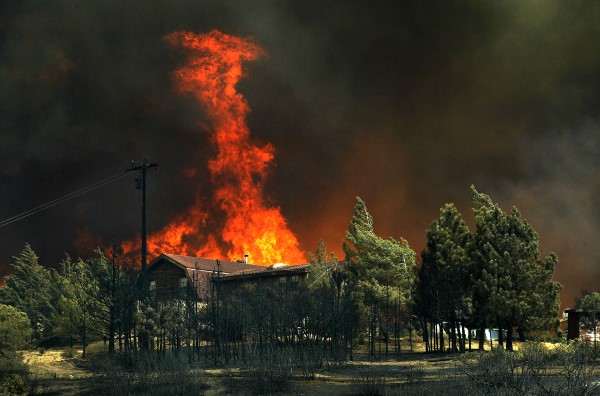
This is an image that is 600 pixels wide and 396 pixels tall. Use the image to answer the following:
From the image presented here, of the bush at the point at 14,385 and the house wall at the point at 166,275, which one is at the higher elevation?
the house wall at the point at 166,275

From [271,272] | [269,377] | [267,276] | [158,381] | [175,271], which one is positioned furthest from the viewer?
[175,271]

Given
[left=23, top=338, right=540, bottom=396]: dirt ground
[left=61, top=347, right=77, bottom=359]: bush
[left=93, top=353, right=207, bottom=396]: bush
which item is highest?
[left=93, top=353, right=207, bottom=396]: bush

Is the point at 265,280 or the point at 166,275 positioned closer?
the point at 265,280

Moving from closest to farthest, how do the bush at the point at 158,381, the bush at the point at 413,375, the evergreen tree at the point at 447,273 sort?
the bush at the point at 413,375 < the bush at the point at 158,381 < the evergreen tree at the point at 447,273

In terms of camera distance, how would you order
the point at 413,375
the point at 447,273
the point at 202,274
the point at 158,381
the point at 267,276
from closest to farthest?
the point at 158,381 < the point at 413,375 < the point at 447,273 < the point at 202,274 < the point at 267,276

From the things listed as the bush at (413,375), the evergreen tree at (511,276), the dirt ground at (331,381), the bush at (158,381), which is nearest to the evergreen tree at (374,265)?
the evergreen tree at (511,276)

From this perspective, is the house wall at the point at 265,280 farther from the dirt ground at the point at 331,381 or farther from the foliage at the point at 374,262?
the dirt ground at the point at 331,381

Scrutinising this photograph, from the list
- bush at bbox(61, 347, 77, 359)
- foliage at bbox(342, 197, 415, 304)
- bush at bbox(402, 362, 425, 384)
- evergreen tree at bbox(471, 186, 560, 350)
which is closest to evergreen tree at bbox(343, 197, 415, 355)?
foliage at bbox(342, 197, 415, 304)

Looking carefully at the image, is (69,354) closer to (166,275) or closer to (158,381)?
(166,275)

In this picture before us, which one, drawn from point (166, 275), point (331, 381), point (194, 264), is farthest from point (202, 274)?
point (331, 381)

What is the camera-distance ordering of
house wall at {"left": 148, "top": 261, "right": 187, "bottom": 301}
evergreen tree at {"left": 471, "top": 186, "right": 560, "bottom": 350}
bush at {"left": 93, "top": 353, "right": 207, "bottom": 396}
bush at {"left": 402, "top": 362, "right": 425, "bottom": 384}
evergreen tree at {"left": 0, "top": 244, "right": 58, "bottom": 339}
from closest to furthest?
bush at {"left": 402, "top": 362, "right": 425, "bottom": 384} < bush at {"left": 93, "top": 353, "right": 207, "bottom": 396} < evergreen tree at {"left": 471, "top": 186, "right": 560, "bottom": 350} < evergreen tree at {"left": 0, "top": 244, "right": 58, "bottom": 339} < house wall at {"left": 148, "top": 261, "right": 187, "bottom": 301}

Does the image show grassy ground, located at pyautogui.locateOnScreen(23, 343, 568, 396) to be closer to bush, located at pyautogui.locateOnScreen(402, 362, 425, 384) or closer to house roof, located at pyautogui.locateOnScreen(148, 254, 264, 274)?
bush, located at pyautogui.locateOnScreen(402, 362, 425, 384)

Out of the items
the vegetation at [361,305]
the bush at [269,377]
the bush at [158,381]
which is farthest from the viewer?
the vegetation at [361,305]

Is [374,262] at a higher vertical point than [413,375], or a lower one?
higher
